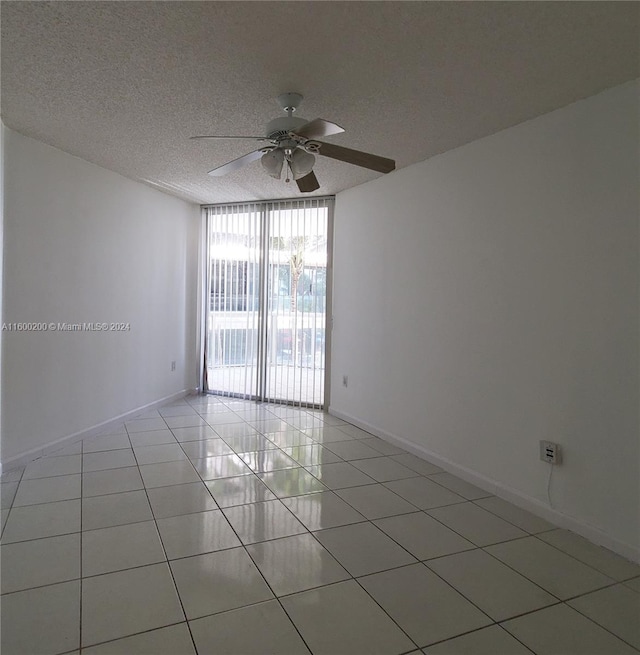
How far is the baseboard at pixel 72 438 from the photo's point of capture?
3.26 metres

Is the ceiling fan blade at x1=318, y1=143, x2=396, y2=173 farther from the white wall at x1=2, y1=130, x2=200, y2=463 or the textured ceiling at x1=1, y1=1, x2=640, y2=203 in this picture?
the white wall at x1=2, y1=130, x2=200, y2=463

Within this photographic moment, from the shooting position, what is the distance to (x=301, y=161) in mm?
2664

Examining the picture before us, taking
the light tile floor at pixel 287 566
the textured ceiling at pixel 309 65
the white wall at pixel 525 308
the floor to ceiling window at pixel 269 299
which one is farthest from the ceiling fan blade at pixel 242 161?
the floor to ceiling window at pixel 269 299

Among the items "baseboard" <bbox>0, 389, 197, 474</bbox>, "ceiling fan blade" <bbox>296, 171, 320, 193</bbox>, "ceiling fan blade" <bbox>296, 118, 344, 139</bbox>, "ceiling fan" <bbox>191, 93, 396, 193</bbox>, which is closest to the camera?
"ceiling fan blade" <bbox>296, 118, 344, 139</bbox>

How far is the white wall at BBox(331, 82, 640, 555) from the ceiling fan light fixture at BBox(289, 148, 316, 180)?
1.33 metres

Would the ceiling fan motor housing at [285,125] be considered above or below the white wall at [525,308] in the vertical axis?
above

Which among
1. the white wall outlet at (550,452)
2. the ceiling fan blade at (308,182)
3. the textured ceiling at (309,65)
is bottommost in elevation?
the white wall outlet at (550,452)

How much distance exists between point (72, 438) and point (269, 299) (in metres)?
2.59

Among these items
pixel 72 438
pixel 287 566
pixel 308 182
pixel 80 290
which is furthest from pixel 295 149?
pixel 72 438

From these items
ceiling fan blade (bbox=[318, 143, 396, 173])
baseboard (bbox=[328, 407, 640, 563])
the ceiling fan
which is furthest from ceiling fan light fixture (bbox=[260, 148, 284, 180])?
baseboard (bbox=[328, 407, 640, 563])

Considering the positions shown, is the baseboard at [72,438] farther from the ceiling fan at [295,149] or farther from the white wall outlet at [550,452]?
the white wall outlet at [550,452]

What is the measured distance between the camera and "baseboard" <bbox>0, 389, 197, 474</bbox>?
3.26 metres

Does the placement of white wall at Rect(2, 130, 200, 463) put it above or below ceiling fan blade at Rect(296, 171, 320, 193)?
below

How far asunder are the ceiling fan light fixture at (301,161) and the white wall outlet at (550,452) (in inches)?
87.5
